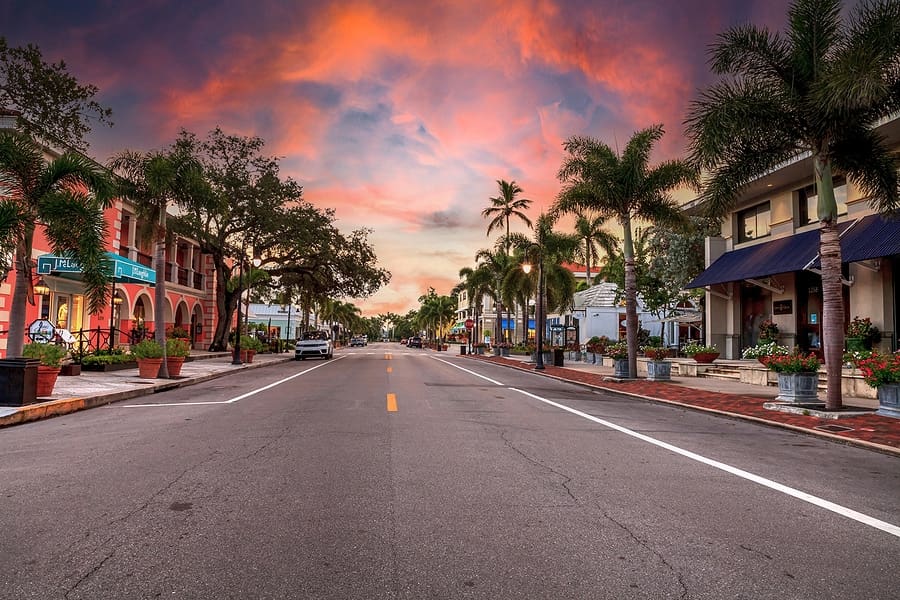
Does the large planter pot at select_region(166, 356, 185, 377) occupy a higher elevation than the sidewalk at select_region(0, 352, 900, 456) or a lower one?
higher

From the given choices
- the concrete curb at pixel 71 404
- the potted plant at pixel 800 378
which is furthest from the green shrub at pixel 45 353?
the potted plant at pixel 800 378

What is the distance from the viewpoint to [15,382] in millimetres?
10781

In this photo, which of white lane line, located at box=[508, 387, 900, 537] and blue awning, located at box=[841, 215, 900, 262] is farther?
blue awning, located at box=[841, 215, 900, 262]

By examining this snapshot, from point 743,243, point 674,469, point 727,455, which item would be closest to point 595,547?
point 674,469

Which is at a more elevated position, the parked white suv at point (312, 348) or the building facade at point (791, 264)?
the building facade at point (791, 264)

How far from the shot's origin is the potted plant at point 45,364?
11.9m

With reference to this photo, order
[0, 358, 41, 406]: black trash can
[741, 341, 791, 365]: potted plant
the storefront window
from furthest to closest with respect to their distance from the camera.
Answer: the storefront window → [741, 341, 791, 365]: potted plant → [0, 358, 41, 406]: black trash can

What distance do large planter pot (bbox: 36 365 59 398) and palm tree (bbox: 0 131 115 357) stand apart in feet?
3.17

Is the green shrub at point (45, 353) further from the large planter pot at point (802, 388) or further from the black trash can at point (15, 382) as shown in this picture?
the large planter pot at point (802, 388)

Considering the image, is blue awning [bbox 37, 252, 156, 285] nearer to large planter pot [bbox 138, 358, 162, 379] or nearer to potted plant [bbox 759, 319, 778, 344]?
large planter pot [bbox 138, 358, 162, 379]

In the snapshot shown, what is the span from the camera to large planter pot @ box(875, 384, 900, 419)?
10.9 meters

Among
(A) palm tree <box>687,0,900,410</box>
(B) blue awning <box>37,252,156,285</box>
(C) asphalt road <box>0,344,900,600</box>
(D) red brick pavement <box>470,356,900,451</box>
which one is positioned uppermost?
(A) palm tree <box>687,0,900,410</box>

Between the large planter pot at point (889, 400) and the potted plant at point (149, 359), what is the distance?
18.5 metres

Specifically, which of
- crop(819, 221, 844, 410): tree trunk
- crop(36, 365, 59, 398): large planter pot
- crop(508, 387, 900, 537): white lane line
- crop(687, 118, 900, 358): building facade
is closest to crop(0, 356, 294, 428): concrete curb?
crop(36, 365, 59, 398): large planter pot
